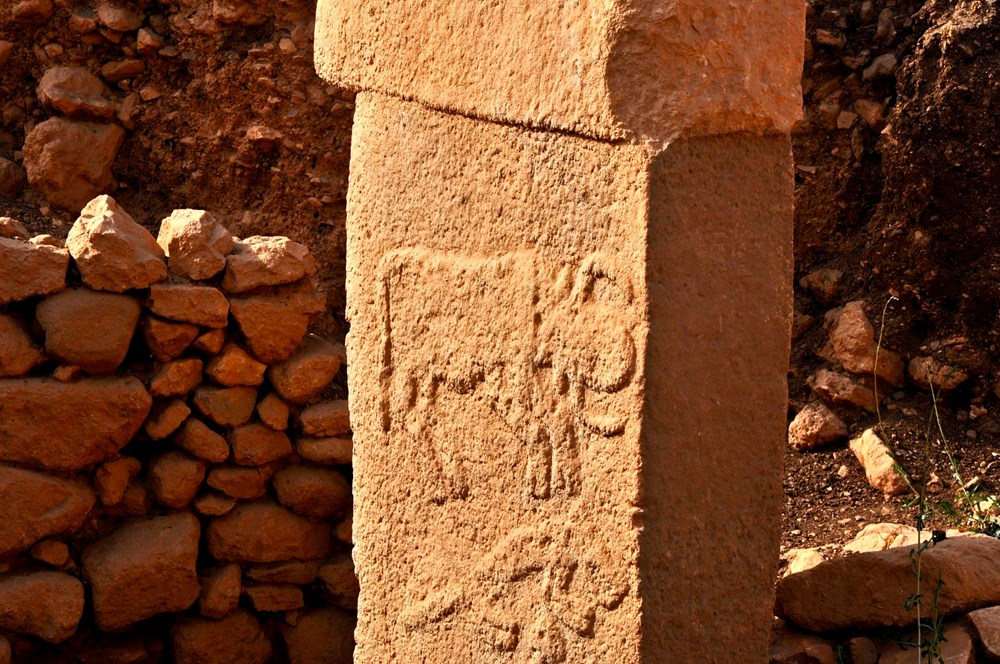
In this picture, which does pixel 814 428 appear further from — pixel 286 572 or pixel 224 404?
pixel 224 404

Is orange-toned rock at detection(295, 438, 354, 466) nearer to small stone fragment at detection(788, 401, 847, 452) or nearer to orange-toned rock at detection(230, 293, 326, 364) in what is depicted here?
orange-toned rock at detection(230, 293, 326, 364)

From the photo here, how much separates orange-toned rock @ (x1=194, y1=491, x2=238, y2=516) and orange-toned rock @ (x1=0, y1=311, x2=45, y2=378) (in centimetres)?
64

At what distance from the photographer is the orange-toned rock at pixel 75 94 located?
445cm

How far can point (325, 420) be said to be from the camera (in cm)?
374

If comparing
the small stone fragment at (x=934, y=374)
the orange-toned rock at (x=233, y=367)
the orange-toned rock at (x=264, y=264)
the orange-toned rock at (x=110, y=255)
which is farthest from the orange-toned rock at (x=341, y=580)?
the small stone fragment at (x=934, y=374)

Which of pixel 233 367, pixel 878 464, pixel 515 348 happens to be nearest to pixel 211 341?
pixel 233 367

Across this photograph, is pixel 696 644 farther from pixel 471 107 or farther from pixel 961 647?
pixel 471 107

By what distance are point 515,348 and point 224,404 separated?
1.75 metres

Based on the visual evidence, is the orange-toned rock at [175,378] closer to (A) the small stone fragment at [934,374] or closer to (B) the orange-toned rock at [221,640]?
(B) the orange-toned rock at [221,640]

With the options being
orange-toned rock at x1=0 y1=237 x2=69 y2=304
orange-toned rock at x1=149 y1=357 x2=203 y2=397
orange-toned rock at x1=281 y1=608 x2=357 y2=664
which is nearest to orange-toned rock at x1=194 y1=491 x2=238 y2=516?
orange-toned rock at x1=149 y1=357 x2=203 y2=397

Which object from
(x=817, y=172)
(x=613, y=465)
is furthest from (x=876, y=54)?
(x=613, y=465)

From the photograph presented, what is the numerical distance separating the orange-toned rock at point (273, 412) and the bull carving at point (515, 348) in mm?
1345

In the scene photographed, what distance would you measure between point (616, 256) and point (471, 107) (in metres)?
0.41

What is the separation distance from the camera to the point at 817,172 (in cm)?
400
